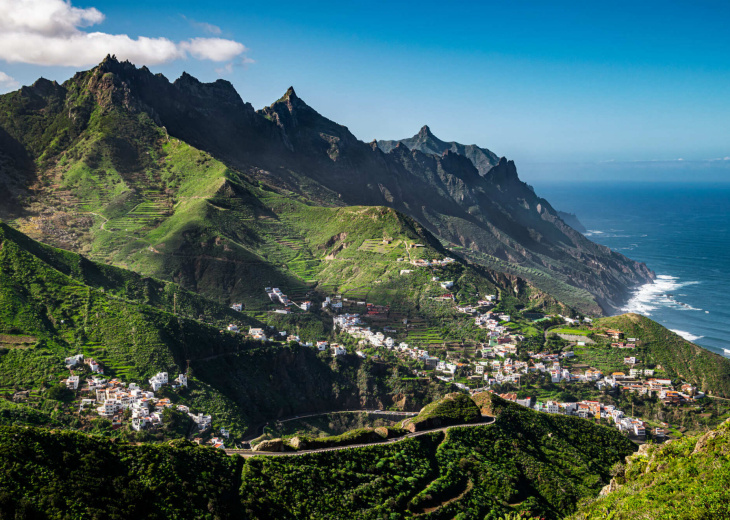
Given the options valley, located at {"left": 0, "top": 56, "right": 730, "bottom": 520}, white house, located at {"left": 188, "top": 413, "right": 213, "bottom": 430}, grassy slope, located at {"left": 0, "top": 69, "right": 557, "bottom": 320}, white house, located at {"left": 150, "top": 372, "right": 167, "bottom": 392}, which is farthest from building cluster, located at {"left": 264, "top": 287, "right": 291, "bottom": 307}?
white house, located at {"left": 188, "top": 413, "right": 213, "bottom": 430}

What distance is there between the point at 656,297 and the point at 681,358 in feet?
303

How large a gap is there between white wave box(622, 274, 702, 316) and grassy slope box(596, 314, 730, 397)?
60165 millimetres

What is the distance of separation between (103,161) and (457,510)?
139396 millimetres

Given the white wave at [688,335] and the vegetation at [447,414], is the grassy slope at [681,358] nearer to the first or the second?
the white wave at [688,335]

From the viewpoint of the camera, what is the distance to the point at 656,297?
6742 inches

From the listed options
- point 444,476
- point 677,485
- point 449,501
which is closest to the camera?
point 677,485

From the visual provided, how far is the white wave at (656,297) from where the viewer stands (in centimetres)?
15638

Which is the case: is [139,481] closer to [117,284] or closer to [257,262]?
[117,284]

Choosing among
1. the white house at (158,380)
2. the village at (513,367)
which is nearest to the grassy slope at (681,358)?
the village at (513,367)

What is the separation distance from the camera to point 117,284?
91.6 m

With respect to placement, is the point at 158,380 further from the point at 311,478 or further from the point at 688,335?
the point at 688,335

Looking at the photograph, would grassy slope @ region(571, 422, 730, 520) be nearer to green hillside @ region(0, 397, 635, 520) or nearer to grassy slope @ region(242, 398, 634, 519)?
grassy slope @ region(242, 398, 634, 519)

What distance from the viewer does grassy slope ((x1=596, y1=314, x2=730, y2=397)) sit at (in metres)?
83.4

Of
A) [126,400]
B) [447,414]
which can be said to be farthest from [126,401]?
[447,414]
